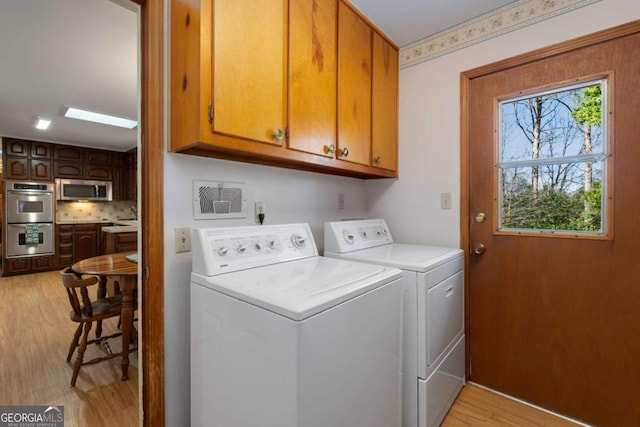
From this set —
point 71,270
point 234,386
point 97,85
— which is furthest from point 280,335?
point 97,85

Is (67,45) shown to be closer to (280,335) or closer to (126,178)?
(280,335)

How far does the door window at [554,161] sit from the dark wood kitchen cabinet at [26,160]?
6458 millimetres

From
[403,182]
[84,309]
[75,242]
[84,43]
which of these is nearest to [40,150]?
[75,242]

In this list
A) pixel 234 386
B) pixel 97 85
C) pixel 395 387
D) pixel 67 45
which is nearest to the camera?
pixel 234 386

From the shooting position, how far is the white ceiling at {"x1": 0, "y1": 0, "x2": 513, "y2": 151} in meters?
1.72

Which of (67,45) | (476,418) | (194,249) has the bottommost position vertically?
(476,418)

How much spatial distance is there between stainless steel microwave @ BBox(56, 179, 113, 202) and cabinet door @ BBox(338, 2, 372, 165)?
5.67 metres

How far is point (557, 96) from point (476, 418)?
1799 mm

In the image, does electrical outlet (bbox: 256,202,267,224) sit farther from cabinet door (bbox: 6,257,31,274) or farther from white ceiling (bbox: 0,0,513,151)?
cabinet door (bbox: 6,257,31,274)

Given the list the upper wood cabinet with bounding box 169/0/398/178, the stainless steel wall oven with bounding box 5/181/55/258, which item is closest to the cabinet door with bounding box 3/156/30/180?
the stainless steel wall oven with bounding box 5/181/55/258

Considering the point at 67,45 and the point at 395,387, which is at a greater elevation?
the point at 67,45

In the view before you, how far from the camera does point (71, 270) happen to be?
7.14ft

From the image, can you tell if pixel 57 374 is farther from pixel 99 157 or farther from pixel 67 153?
pixel 99 157

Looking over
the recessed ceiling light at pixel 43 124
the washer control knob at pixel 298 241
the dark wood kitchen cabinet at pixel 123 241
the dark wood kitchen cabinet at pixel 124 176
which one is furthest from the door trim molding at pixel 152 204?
the dark wood kitchen cabinet at pixel 124 176
